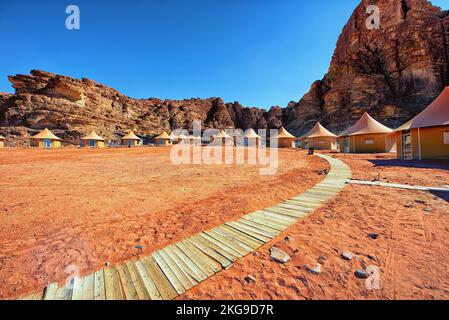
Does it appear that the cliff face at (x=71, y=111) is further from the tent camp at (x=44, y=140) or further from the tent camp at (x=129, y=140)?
the tent camp at (x=129, y=140)

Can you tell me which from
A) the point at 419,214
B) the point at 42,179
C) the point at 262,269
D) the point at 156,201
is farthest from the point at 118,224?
the point at 42,179

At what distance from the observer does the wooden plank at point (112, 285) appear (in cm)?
229

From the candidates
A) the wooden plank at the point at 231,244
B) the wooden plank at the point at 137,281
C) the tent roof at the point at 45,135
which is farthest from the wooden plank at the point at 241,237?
the tent roof at the point at 45,135

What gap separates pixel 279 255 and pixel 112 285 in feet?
8.64

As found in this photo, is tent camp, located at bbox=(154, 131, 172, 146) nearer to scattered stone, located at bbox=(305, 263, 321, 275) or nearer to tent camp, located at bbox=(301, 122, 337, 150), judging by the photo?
tent camp, located at bbox=(301, 122, 337, 150)

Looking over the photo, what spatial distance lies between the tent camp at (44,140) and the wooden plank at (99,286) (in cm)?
4425

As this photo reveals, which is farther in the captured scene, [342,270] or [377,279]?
[342,270]

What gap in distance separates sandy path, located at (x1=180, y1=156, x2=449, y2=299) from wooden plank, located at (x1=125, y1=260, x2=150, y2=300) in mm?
520

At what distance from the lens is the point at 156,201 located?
6.33m

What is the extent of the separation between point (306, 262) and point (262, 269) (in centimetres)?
76

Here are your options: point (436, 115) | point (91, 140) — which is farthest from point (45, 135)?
point (436, 115)

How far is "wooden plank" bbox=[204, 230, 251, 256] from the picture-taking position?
125 inches

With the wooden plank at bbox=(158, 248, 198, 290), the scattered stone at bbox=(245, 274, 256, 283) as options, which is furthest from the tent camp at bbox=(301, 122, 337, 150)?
the wooden plank at bbox=(158, 248, 198, 290)

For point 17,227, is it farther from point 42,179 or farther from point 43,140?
point 43,140
